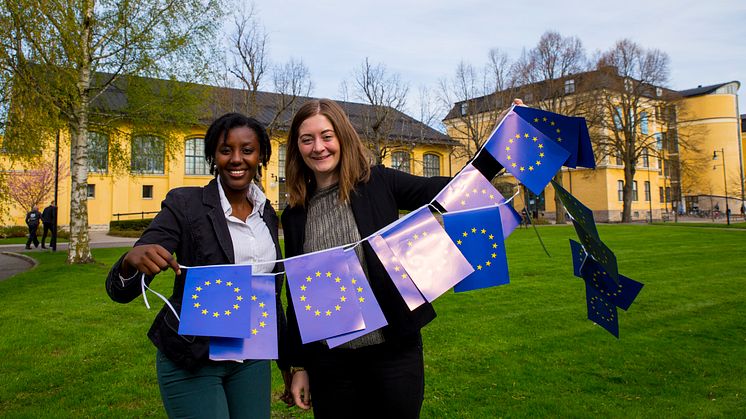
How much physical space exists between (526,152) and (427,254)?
812 mm

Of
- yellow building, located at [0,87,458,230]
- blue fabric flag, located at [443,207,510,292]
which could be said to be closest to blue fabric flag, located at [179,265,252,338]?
blue fabric flag, located at [443,207,510,292]

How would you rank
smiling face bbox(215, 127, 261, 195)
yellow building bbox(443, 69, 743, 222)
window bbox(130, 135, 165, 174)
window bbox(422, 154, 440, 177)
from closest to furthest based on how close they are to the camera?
smiling face bbox(215, 127, 261, 195)
window bbox(130, 135, 165, 174)
yellow building bbox(443, 69, 743, 222)
window bbox(422, 154, 440, 177)

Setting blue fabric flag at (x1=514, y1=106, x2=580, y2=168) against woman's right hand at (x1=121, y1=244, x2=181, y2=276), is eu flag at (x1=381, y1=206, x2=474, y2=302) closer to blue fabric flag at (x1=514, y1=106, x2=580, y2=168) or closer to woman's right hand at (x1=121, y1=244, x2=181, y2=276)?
blue fabric flag at (x1=514, y1=106, x2=580, y2=168)

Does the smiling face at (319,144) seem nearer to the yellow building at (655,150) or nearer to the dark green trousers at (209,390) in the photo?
the dark green trousers at (209,390)

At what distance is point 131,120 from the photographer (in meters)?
16.5

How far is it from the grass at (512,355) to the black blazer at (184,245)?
2661 millimetres

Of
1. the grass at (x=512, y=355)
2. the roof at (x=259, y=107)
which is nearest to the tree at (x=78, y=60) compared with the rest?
the roof at (x=259, y=107)

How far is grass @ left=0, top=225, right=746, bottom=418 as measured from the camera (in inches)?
173

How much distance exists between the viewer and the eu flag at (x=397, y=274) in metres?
2.22

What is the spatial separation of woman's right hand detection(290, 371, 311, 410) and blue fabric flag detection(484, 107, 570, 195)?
155 centimetres

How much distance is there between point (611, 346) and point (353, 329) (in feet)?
16.9

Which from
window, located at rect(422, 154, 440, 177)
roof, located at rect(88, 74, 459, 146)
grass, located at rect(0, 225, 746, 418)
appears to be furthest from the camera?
window, located at rect(422, 154, 440, 177)

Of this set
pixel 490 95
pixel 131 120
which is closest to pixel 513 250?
pixel 131 120

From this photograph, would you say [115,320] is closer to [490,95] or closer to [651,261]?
[651,261]
